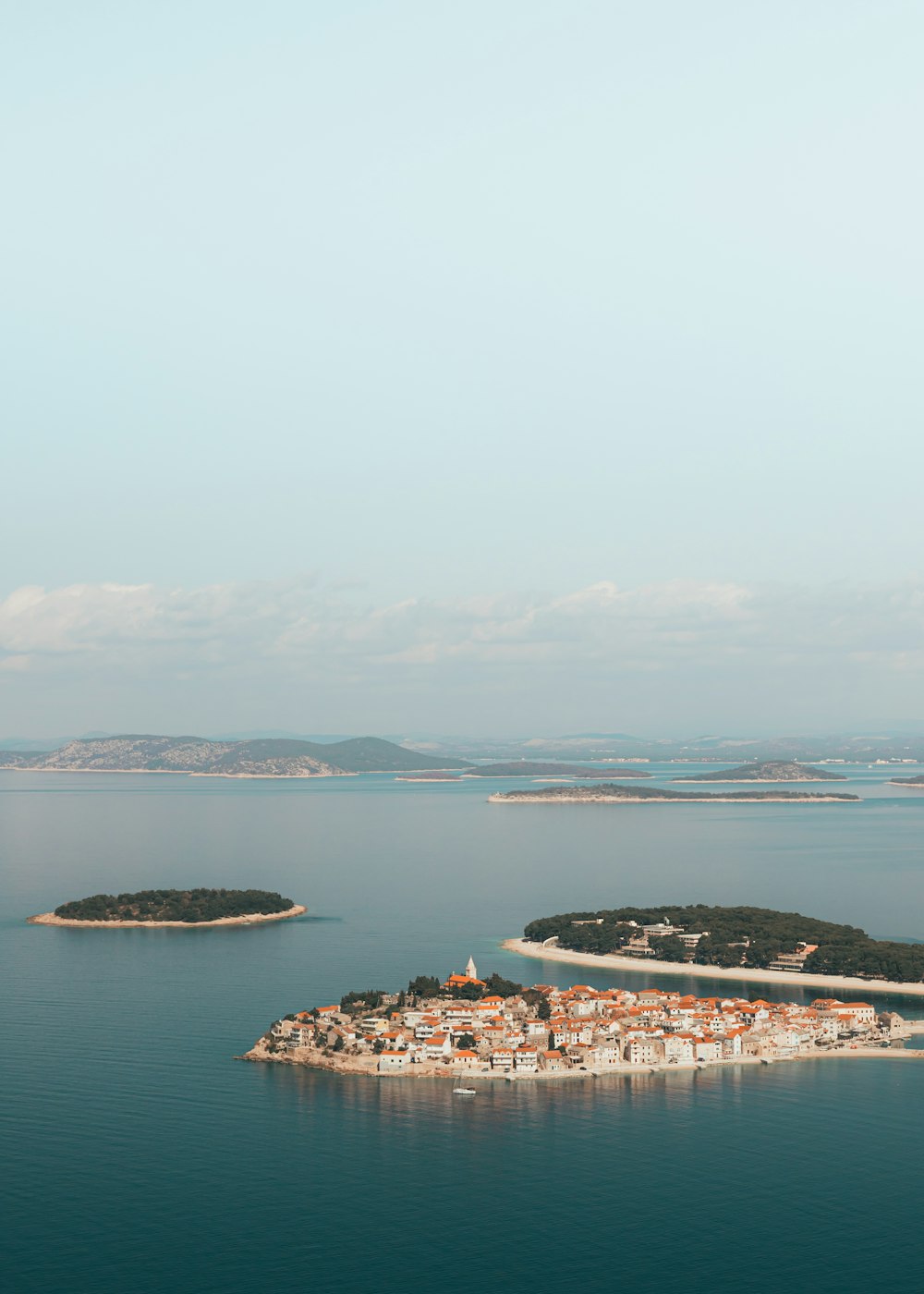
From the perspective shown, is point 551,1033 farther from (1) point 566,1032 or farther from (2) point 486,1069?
(2) point 486,1069

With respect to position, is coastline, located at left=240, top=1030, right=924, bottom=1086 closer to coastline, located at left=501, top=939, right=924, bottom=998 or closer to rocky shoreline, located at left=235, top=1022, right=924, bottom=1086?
rocky shoreline, located at left=235, top=1022, right=924, bottom=1086

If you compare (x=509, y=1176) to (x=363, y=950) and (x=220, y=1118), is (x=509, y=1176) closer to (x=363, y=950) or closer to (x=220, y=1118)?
(x=220, y=1118)

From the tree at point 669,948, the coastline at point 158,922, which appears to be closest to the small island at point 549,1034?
the tree at point 669,948

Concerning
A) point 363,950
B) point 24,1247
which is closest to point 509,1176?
point 24,1247

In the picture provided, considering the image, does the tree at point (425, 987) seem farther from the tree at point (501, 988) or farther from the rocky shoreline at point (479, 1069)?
the rocky shoreline at point (479, 1069)

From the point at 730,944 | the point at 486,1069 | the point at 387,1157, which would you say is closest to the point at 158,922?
the point at 730,944

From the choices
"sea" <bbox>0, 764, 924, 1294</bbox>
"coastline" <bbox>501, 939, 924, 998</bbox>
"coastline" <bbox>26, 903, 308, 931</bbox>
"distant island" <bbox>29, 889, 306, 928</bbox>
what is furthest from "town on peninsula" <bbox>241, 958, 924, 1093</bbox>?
"distant island" <bbox>29, 889, 306, 928</bbox>

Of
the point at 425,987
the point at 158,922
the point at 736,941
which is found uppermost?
the point at 425,987
